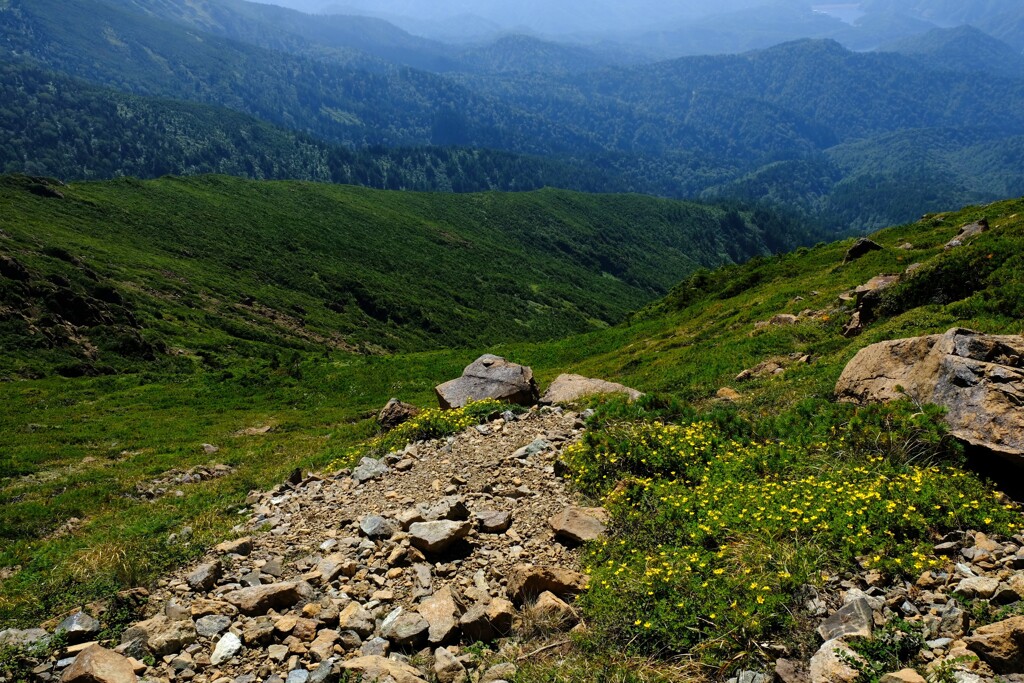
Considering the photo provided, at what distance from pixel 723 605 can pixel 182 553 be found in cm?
847

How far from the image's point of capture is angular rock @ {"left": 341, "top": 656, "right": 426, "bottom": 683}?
19.6 ft

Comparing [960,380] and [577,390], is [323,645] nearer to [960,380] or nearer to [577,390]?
[960,380]

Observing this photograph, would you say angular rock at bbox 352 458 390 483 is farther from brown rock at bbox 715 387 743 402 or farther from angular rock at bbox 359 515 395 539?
brown rock at bbox 715 387 743 402

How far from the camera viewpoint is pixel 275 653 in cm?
672

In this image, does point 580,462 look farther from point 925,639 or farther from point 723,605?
point 925,639

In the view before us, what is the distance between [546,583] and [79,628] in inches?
239

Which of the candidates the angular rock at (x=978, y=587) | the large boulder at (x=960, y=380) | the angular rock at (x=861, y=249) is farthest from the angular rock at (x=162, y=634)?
the angular rock at (x=861, y=249)

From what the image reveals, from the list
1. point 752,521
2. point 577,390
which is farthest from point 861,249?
point 752,521

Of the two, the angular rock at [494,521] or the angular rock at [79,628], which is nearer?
the angular rock at [79,628]

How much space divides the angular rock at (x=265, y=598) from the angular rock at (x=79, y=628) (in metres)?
1.58

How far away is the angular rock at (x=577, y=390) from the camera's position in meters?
16.1

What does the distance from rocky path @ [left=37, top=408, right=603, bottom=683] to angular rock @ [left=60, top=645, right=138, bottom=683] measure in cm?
2

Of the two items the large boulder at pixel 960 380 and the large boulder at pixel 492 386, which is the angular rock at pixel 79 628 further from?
the large boulder at pixel 960 380

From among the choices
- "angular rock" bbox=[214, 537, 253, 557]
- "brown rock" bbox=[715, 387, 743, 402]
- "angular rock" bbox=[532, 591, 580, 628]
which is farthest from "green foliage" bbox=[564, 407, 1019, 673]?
"angular rock" bbox=[214, 537, 253, 557]
